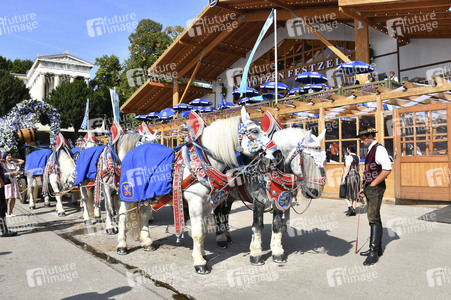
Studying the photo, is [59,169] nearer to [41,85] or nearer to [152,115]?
[152,115]

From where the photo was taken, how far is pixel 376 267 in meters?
4.50

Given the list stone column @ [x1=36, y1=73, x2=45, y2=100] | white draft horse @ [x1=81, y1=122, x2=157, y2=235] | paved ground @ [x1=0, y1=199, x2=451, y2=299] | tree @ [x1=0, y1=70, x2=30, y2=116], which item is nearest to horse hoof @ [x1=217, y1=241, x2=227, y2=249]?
paved ground @ [x1=0, y1=199, x2=451, y2=299]

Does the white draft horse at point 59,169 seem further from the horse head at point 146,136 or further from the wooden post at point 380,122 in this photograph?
the wooden post at point 380,122

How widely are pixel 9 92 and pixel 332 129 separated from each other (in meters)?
39.5

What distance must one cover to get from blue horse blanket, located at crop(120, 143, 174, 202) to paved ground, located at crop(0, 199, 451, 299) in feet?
3.31

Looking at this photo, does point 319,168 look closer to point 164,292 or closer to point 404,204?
point 164,292

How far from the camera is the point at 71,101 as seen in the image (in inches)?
1533

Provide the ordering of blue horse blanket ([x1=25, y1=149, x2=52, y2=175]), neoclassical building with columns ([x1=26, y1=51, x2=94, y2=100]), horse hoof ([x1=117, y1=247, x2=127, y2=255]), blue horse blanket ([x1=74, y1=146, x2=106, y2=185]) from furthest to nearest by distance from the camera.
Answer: neoclassical building with columns ([x1=26, y1=51, x2=94, y2=100]) < blue horse blanket ([x1=25, y1=149, x2=52, y2=175]) < blue horse blanket ([x1=74, y1=146, x2=106, y2=185]) < horse hoof ([x1=117, y1=247, x2=127, y2=255])

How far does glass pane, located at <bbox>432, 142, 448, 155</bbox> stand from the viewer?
28.8 feet

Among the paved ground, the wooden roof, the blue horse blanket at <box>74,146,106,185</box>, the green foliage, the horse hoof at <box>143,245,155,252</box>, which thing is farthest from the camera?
the green foliage

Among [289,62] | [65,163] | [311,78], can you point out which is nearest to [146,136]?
Result: [65,163]

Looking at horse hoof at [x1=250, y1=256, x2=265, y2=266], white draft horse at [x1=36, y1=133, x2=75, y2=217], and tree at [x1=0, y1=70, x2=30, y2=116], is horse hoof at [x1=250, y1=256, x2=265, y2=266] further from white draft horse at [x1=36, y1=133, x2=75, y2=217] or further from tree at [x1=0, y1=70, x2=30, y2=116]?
tree at [x1=0, y1=70, x2=30, y2=116]

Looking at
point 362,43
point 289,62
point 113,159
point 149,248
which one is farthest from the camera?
point 289,62

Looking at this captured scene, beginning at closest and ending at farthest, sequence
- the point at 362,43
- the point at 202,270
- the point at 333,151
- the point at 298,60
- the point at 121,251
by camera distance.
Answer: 1. the point at 202,270
2. the point at 121,251
3. the point at 333,151
4. the point at 362,43
5. the point at 298,60
